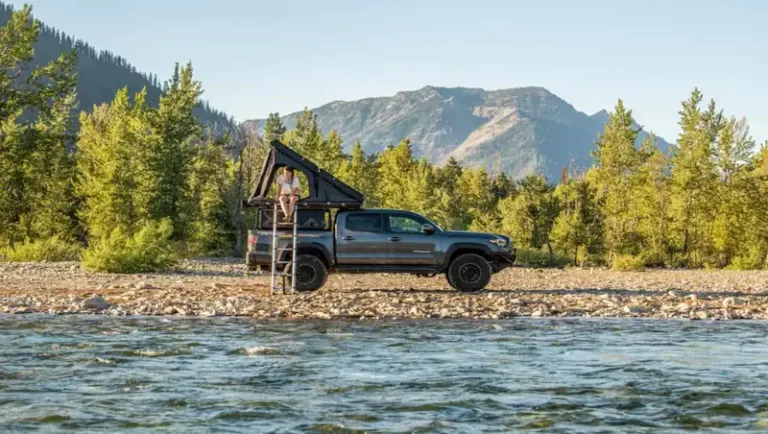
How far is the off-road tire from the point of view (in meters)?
20.1

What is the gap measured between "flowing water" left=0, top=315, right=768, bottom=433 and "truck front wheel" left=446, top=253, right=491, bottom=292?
5.43 metres

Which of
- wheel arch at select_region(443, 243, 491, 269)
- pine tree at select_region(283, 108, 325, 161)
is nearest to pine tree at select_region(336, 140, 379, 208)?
pine tree at select_region(283, 108, 325, 161)

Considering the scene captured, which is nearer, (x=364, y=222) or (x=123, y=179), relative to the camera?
(x=364, y=222)

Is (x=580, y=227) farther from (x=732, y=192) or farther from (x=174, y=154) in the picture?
(x=174, y=154)

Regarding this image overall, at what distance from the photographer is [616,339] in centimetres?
1330

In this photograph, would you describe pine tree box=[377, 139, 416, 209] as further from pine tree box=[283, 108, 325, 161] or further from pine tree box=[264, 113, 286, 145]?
pine tree box=[264, 113, 286, 145]

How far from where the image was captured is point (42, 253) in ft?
123

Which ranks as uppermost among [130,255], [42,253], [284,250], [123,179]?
[123,179]

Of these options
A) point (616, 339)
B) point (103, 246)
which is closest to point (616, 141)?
point (103, 246)

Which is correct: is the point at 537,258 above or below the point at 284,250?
below

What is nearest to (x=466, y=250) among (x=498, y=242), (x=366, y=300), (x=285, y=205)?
(x=498, y=242)

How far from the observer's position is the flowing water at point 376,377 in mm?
7363

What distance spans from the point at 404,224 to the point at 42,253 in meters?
23.0

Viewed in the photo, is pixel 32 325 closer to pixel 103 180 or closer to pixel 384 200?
pixel 103 180
